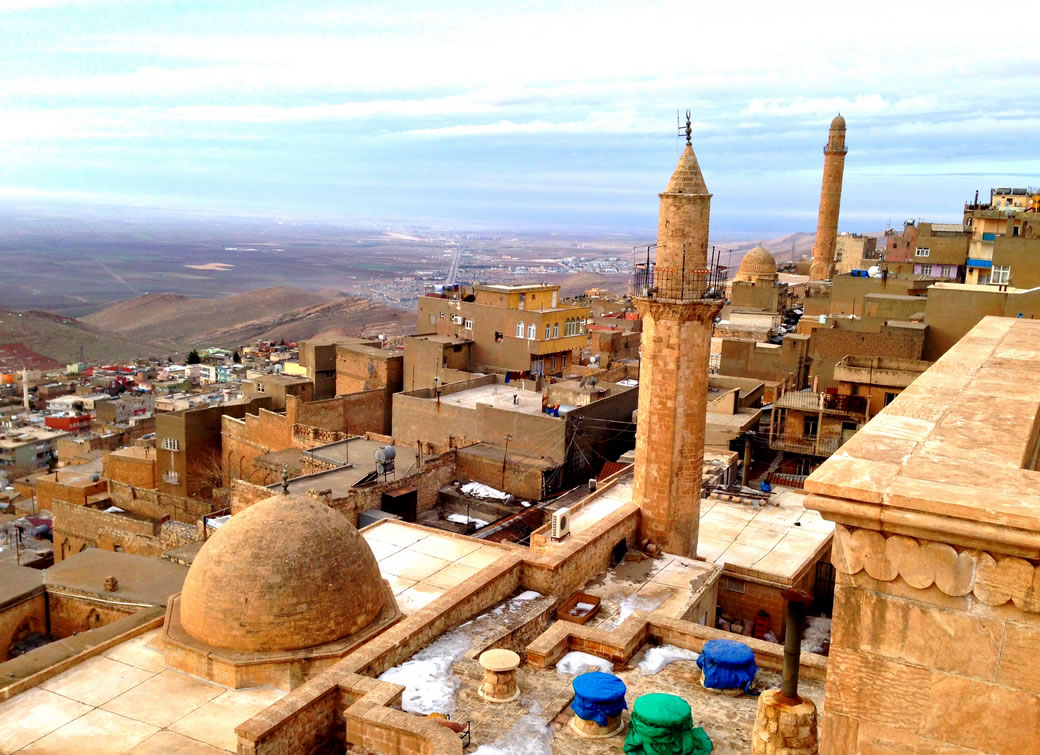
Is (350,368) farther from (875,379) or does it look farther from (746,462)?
(875,379)

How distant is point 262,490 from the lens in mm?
24391

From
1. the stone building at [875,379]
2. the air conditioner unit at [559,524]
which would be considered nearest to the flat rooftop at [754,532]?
the air conditioner unit at [559,524]

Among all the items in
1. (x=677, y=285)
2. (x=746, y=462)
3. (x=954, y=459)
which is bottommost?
(x=746, y=462)

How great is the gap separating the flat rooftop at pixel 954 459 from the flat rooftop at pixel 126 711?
10.5 meters

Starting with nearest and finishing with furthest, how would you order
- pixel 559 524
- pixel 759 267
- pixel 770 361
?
pixel 559 524 < pixel 770 361 < pixel 759 267

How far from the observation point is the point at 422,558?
1941 cm

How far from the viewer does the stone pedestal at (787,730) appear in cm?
737

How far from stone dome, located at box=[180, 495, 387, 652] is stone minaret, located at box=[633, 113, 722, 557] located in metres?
6.94

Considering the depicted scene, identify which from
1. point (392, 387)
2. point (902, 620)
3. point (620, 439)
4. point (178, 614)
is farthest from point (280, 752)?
point (392, 387)

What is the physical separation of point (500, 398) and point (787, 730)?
27.7 m

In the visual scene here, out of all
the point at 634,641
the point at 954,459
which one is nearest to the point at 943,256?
the point at 634,641

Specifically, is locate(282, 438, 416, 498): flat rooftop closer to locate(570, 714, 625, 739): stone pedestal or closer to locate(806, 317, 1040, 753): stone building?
locate(570, 714, 625, 739): stone pedestal

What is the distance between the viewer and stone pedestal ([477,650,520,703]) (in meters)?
10.4

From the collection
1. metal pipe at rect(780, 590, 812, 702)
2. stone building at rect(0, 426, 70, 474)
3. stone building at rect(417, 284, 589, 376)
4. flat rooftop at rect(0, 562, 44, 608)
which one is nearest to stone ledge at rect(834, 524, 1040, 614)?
metal pipe at rect(780, 590, 812, 702)
